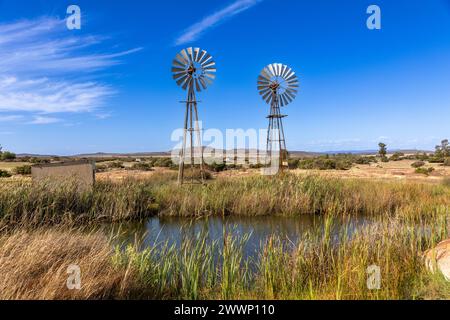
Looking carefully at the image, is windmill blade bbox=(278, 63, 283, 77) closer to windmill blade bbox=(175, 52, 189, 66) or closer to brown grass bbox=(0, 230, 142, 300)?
windmill blade bbox=(175, 52, 189, 66)

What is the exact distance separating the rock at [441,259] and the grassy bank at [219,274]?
13cm

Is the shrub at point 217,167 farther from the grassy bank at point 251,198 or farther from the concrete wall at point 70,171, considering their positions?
the concrete wall at point 70,171

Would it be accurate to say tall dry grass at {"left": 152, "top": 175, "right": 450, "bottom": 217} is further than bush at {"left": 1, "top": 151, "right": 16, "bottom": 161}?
No

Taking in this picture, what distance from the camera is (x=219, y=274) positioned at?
15.9 feet

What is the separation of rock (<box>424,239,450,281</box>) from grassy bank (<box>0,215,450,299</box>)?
13 cm

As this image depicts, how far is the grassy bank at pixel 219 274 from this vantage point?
3584mm

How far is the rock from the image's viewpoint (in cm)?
410

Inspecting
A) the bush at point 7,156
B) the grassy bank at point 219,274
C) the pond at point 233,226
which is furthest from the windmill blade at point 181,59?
the bush at point 7,156

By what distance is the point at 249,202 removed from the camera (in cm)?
1109

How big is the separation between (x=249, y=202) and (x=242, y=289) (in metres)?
7.02

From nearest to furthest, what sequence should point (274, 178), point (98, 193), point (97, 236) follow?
point (97, 236), point (98, 193), point (274, 178)

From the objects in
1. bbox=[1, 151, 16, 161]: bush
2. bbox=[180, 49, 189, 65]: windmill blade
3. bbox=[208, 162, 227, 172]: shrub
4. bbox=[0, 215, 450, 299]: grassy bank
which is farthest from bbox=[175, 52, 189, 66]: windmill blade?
bbox=[1, 151, 16, 161]: bush
